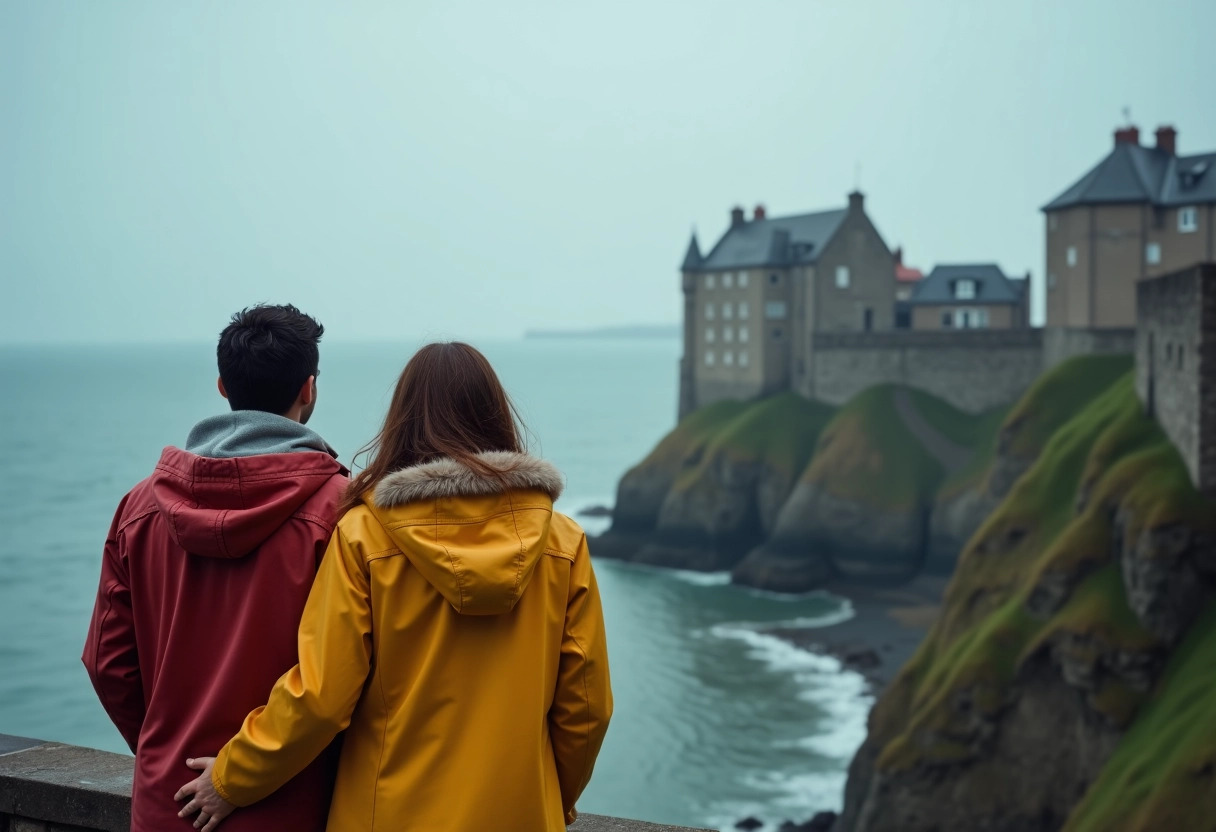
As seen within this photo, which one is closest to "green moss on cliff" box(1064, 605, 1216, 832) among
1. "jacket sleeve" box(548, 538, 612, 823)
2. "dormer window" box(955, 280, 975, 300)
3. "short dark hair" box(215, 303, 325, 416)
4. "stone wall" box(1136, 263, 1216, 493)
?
"stone wall" box(1136, 263, 1216, 493)

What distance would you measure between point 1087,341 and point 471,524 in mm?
47693

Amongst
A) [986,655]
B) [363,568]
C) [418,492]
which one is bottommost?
[986,655]

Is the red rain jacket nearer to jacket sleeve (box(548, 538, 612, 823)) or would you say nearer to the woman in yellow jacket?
the woman in yellow jacket

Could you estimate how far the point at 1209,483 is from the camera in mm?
24906

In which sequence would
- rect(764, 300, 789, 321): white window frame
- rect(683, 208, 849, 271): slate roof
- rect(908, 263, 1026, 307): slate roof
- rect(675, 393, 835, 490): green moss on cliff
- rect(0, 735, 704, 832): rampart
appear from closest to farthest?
rect(0, 735, 704, 832): rampart, rect(675, 393, 835, 490): green moss on cliff, rect(908, 263, 1026, 307): slate roof, rect(683, 208, 849, 271): slate roof, rect(764, 300, 789, 321): white window frame

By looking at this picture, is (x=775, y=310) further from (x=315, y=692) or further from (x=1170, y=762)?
(x=315, y=692)

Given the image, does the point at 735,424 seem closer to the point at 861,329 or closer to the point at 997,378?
the point at 861,329

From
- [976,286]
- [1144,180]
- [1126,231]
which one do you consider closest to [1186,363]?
[1126,231]

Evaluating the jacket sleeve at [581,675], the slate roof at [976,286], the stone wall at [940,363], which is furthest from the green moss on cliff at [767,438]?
the jacket sleeve at [581,675]

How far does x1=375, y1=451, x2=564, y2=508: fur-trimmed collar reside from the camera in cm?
359

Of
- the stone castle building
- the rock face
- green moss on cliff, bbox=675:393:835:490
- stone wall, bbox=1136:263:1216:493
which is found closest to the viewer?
the rock face

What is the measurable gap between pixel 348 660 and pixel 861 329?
62.0 meters

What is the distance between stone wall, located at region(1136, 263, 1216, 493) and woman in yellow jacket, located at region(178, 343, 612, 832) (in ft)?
80.6

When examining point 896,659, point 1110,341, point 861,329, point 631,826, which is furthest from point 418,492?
point 861,329
